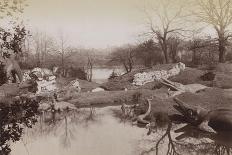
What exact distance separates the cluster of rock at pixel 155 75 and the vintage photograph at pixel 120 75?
0.04 ft

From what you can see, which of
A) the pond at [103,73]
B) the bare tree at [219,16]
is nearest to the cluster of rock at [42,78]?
the pond at [103,73]

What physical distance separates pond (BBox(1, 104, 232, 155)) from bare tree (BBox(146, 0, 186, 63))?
86 cm

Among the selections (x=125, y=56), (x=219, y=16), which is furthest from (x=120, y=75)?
(x=219, y=16)

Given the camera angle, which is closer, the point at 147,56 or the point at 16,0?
the point at 16,0

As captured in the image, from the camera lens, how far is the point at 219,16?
175 inches

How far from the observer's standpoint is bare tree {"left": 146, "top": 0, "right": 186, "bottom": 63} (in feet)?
14.2

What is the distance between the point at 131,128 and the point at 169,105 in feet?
2.14

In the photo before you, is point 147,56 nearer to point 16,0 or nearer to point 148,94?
point 148,94

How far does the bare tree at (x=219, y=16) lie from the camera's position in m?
4.29

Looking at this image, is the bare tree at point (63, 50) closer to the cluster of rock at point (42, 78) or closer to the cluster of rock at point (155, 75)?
the cluster of rock at point (42, 78)

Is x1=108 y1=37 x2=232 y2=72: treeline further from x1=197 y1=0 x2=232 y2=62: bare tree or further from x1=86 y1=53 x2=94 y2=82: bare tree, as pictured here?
x1=86 y1=53 x2=94 y2=82: bare tree

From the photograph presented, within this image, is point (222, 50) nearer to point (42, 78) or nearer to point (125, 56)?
point (125, 56)

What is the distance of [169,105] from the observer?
5035mm

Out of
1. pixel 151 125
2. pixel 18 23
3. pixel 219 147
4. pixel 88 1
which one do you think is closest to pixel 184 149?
pixel 219 147
